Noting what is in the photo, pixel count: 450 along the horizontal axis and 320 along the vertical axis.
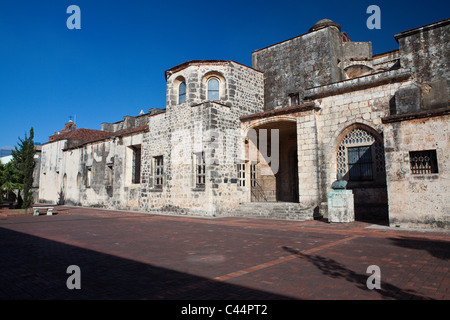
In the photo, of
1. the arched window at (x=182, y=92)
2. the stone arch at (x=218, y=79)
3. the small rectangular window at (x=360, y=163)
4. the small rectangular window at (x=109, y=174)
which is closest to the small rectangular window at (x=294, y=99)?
the stone arch at (x=218, y=79)

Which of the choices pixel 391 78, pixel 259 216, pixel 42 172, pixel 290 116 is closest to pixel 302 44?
pixel 290 116

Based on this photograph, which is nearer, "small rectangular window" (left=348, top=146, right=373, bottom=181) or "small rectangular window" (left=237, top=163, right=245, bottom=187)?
"small rectangular window" (left=348, top=146, right=373, bottom=181)

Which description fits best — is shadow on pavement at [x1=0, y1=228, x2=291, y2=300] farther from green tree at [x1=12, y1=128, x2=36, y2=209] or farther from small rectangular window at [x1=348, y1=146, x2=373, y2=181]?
green tree at [x1=12, y1=128, x2=36, y2=209]

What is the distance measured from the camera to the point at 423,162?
9.38m

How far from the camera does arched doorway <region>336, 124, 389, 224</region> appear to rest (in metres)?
12.1

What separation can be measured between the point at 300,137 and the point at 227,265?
9734 millimetres

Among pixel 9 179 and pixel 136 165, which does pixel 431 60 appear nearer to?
pixel 136 165

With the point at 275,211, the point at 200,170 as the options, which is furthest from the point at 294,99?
the point at 275,211

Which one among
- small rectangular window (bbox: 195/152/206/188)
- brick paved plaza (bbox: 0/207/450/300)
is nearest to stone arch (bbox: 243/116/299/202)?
small rectangular window (bbox: 195/152/206/188)

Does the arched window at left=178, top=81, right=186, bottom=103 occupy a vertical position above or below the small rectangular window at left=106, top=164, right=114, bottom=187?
above

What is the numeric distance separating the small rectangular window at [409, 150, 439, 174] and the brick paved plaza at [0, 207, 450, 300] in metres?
2.02

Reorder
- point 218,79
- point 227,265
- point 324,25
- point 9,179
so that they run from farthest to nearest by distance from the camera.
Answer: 1. point 324,25
2. point 9,179
3. point 218,79
4. point 227,265

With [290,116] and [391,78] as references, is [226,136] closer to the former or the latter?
[290,116]
